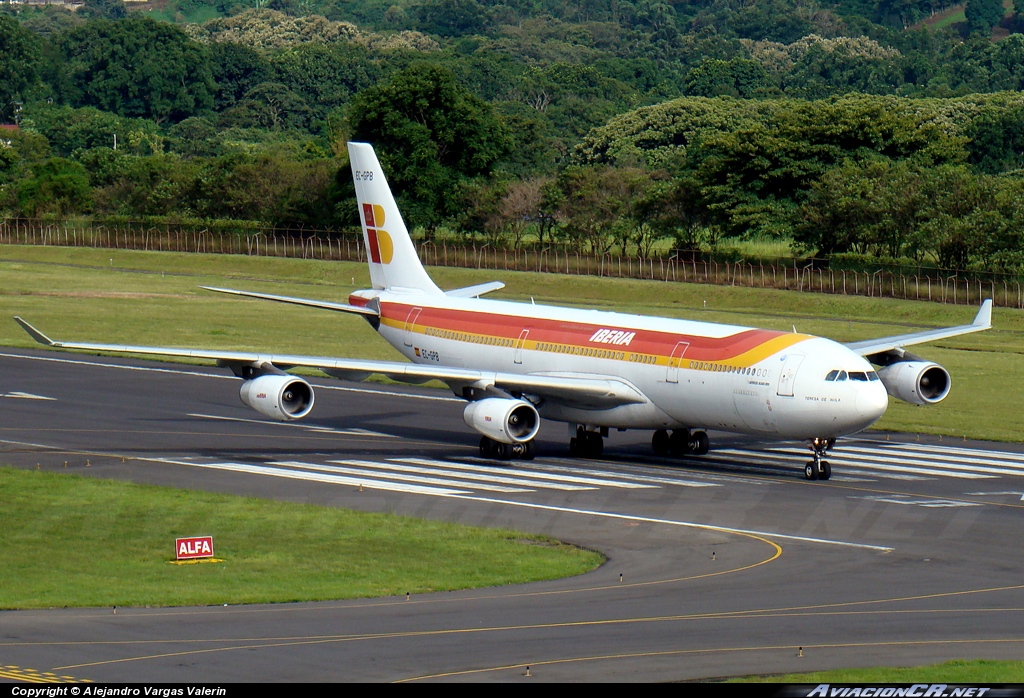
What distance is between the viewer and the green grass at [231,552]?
27.7 metres

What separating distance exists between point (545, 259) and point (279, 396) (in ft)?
240

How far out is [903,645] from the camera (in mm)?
23312

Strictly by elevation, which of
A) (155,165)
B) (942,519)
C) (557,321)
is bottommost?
(942,519)

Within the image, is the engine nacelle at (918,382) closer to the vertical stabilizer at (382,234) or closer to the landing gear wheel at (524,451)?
the landing gear wheel at (524,451)

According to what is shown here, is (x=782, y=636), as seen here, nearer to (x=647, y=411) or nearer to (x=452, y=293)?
(x=647, y=411)

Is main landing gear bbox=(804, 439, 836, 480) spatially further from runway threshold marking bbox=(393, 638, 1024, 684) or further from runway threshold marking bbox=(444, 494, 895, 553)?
runway threshold marking bbox=(393, 638, 1024, 684)

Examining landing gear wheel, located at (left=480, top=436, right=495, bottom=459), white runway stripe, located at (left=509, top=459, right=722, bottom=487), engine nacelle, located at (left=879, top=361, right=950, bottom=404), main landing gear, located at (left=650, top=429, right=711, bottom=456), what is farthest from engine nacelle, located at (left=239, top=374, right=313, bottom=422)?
engine nacelle, located at (left=879, top=361, right=950, bottom=404)

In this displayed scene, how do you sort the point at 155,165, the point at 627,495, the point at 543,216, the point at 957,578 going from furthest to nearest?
1. the point at 155,165
2. the point at 543,216
3. the point at 627,495
4. the point at 957,578

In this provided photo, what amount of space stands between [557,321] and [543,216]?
249 feet

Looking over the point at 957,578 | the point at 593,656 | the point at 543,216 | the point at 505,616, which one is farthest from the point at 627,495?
the point at 543,216

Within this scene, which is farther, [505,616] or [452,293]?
[452,293]

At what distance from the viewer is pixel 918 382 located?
4516 cm

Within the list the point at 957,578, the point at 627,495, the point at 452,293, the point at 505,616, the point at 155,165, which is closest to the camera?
the point at 505,616

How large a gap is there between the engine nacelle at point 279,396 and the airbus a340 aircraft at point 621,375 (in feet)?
0.13
